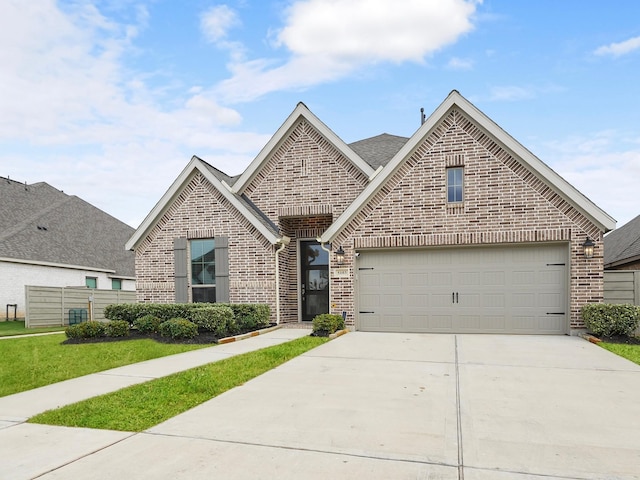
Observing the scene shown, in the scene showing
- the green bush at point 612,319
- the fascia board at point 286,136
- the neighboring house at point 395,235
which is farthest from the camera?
the fascia board at point 286,136

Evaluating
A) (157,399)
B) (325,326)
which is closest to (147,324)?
(325,326)

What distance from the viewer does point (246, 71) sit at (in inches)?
555

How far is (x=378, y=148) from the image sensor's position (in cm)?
1758

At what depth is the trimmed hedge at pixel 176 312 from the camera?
12.0 m

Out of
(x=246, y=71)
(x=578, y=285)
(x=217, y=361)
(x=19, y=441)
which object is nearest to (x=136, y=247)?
(x=246, y=71)

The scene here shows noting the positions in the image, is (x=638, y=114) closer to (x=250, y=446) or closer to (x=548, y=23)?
(x=548, y=23)

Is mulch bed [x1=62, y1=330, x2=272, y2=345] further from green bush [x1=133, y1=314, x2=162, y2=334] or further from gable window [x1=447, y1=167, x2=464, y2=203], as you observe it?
gable window [x1=447, y1=167, x2=464, y2=203]

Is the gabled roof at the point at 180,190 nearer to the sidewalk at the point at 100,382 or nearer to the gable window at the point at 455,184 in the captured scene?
the sidewalk at the point at 100,382

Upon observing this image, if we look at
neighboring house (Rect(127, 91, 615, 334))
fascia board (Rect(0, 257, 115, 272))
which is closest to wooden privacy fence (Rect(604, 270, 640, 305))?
neighboring house (Rect(127, 91, 615, 334))

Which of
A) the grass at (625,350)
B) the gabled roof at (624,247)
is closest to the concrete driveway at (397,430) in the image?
the grass at (625,350)

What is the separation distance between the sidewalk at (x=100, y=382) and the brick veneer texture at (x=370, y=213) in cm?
431

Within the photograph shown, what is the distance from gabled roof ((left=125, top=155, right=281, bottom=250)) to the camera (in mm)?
14023

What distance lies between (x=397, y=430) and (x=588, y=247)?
9227 mm

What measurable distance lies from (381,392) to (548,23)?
1140 cm
